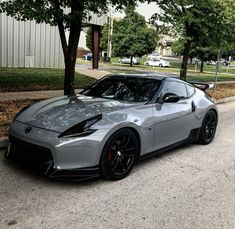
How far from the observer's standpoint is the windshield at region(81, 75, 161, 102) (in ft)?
18.7

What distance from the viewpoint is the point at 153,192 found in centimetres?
456

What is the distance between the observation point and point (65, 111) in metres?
4.96

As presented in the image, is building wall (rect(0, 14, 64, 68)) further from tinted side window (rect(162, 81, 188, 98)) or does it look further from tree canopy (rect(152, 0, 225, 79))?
tinted side window (rect(162, 81, 188, 98))

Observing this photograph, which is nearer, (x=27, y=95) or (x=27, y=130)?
(x=27, y=130)

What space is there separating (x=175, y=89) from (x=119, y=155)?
1960 millimetres

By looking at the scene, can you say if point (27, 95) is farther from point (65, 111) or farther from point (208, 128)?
point (65, 111)

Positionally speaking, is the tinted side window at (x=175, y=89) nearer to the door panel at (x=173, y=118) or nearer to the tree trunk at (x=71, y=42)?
the door panel at (x=173, y=118)

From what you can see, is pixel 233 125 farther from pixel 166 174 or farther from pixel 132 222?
pixel 132 222

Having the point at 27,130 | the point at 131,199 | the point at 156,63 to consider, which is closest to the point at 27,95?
the point at 27,130

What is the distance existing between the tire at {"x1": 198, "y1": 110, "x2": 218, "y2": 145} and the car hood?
2.00 m

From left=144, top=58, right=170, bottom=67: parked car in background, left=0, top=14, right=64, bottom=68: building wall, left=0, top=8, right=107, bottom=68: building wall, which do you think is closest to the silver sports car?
left=0, top=8, right=107, bottom=68: building wall

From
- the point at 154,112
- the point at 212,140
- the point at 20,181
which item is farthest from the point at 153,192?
the point at 212,140

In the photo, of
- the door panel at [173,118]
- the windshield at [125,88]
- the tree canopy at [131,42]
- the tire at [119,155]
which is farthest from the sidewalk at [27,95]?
the tree canopy at [131,42]

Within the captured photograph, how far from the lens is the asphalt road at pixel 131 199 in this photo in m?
3.74
